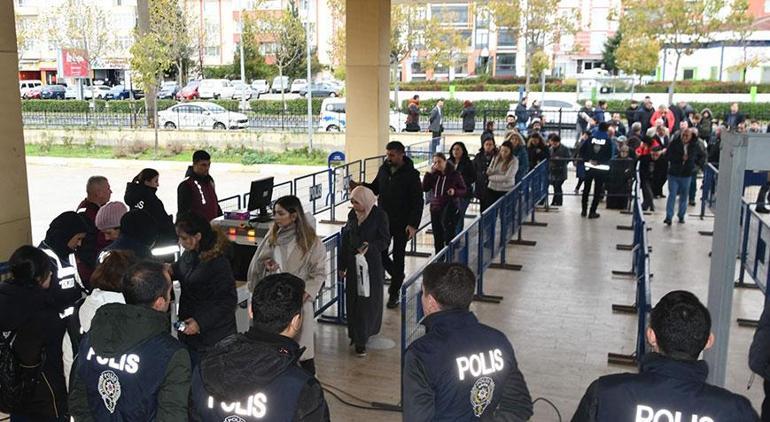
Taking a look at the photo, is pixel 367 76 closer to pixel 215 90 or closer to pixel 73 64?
pixel 73 64

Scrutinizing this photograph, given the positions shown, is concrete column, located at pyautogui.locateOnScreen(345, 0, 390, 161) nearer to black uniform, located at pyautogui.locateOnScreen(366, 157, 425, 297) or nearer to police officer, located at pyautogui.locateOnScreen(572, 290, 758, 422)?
black uniform, located at pyautogui.locateOnScreen(366, 157, 425, 297)

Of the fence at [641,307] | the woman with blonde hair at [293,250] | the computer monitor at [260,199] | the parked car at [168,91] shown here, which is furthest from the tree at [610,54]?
the woman with blonde hair at [293,250]

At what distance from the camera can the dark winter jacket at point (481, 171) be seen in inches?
506

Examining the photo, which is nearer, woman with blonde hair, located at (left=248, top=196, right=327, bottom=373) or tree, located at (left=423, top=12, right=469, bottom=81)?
woman with blonde hair, located at (left=248, top=196, right=327, bottom=373)

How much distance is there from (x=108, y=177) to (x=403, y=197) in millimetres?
17290

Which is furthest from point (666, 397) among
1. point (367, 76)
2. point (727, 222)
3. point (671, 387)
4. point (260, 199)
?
point (367, 76)

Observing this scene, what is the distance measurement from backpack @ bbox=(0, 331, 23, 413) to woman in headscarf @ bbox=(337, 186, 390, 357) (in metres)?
3.49

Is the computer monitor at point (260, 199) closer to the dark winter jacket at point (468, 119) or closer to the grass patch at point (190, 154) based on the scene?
the grass patch at point (190, 154)

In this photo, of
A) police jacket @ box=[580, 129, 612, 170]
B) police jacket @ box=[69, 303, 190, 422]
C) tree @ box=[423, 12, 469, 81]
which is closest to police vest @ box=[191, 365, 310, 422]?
police jacket @ box=[69, 303, 190, 422]

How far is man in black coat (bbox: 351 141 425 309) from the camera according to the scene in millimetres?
Result: 9242

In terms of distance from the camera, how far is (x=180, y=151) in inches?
1161

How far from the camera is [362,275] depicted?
7488 mm

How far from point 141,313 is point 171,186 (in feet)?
62.2

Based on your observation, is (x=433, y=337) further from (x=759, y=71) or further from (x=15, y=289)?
(x=759, y=71)
